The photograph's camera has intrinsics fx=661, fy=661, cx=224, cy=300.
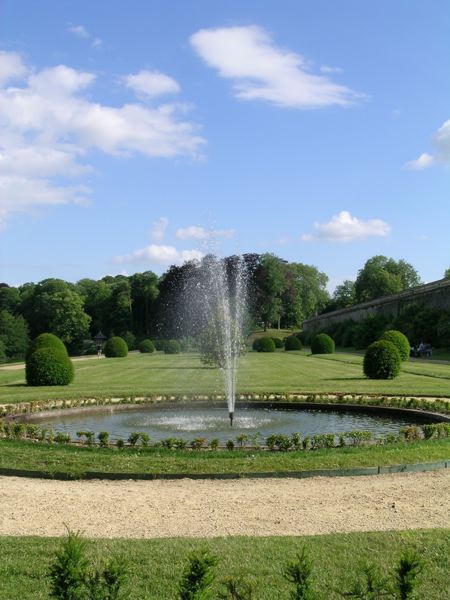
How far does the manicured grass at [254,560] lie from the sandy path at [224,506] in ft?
1.52

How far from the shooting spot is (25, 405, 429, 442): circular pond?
41.5 feet

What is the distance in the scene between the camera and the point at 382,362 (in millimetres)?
23859

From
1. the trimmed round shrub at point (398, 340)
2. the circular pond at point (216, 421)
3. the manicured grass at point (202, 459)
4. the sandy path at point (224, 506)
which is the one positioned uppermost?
the trimmed round shrub at point (398, 340)

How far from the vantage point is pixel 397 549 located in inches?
203

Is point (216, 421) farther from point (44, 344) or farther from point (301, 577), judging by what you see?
point (44, 344)

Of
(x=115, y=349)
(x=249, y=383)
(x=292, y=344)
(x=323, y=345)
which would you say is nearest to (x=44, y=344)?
(x=249, y=383)

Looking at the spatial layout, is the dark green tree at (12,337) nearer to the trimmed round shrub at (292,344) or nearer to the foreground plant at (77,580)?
the trimmed round shrub at (292,344)

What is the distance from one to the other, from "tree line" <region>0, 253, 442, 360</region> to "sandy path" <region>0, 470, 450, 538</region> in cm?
5425

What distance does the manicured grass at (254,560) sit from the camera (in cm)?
432

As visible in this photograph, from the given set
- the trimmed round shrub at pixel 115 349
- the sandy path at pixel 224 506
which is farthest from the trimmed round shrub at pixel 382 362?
the trimmed round shrub at pixel 115 349

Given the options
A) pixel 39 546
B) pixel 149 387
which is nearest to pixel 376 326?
pixel 149 387

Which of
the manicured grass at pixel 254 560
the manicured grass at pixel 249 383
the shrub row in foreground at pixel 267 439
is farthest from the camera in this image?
the manicured grass at pixel 249 383

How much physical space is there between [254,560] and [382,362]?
19.8 metres

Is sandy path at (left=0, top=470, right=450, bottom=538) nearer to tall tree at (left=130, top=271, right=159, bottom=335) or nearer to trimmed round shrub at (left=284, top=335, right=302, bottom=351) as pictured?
trimmed round shrub at (left=284, top=335, right=302, bottom=351)
